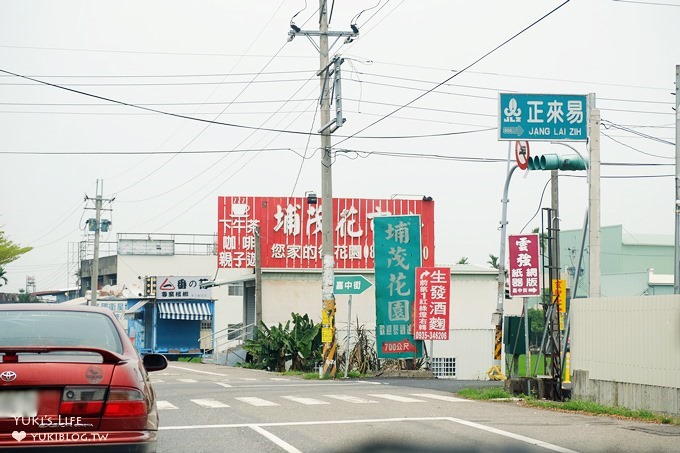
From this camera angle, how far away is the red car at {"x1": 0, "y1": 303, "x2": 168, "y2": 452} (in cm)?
601

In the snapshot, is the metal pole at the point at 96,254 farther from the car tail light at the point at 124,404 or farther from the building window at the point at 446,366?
the car tail light at the point at 124,404

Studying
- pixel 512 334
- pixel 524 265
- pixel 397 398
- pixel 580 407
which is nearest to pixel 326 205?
pixel 524 265

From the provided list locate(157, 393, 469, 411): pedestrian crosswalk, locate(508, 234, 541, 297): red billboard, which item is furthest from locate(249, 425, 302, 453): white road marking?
locate(508, 234, 541, 297): red billboard

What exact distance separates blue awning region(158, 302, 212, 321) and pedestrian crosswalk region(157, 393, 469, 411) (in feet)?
121

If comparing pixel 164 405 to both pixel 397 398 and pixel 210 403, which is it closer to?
pixel 210 403

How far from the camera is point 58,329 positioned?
7102 mm

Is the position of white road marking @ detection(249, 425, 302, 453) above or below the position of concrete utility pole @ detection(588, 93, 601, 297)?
below

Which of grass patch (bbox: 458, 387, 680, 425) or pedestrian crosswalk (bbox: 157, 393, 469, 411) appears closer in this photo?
grass patch (bbox: 458, 387, 680, 425)

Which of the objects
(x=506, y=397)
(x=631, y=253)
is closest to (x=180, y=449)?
(x=506, y=397)

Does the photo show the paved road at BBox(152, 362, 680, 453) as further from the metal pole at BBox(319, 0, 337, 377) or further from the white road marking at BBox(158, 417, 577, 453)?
the metal pole at BBox(319, 0, 337, 377)

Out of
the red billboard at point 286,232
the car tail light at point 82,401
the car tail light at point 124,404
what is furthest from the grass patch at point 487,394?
the red billboard at point 286,232

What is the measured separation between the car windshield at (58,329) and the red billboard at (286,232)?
1380 inches

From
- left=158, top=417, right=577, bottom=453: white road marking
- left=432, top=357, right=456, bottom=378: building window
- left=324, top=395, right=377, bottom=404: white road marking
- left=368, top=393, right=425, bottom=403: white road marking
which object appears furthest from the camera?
left=432, top=357, right=456, bottom=378: building window

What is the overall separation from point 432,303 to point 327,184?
4.52 meters
